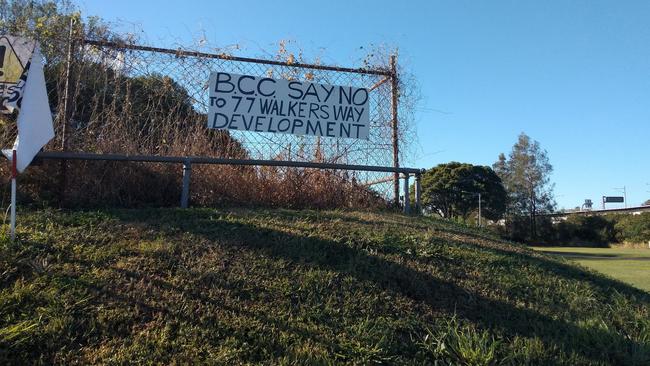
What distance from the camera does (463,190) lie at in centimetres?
6156

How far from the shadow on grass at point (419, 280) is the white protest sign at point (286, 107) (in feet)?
7.57

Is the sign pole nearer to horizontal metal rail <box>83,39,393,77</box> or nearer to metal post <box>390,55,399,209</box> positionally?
horizontal metal rail <box>83,39,393,77</box>

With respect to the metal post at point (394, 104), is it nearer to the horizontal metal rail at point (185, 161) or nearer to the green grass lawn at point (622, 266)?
the horizontal metal rail at point (185, 161)

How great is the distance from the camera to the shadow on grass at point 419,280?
4.32m

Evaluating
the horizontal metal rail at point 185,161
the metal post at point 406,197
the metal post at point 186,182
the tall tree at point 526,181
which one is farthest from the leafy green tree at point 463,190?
the metal post at point 186,182

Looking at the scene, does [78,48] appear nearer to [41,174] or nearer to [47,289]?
[41,174]

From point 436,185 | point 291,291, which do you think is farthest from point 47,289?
point 436,185

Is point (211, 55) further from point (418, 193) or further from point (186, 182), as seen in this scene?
point (418, 193)

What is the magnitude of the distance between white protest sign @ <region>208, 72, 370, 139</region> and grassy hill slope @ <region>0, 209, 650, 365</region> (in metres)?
2.40

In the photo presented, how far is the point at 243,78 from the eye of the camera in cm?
801

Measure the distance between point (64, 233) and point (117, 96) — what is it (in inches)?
130

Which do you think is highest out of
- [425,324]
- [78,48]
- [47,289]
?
[78,48]

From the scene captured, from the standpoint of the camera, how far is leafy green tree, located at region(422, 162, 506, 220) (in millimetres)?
61531

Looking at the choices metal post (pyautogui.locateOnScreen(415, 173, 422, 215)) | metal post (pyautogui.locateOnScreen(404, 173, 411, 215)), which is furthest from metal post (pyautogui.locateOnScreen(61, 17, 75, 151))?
metal post (pyautogui.locateOnScreen(415, 173, 422, 215))
